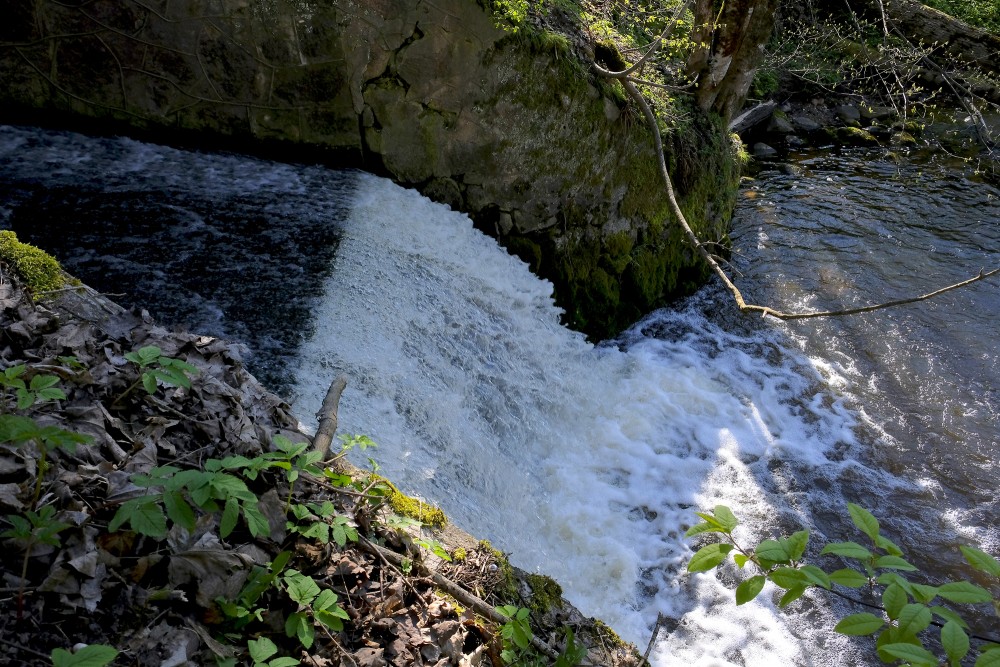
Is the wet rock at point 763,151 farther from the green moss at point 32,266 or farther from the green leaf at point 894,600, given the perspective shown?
the green leaf at point 894,600

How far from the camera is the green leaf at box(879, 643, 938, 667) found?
4.17 ft

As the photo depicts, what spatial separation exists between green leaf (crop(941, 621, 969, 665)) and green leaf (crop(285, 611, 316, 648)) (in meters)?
1.49

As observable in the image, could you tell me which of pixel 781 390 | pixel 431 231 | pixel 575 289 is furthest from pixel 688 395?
pixel 431 231

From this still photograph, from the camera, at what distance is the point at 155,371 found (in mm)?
2127

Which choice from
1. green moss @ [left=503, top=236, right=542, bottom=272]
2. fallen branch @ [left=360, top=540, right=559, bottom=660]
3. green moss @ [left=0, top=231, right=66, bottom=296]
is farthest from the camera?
green moss @ [left=503, top=236, right=542, bottom=272]

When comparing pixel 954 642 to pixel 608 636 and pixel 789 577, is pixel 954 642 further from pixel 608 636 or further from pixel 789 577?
pixel 608 636

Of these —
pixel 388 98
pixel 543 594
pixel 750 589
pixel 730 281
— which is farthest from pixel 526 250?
pixel 750 589

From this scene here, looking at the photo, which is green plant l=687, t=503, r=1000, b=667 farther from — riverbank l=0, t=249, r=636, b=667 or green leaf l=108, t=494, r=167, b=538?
green leaf l=108, t=494, r=167, b=538

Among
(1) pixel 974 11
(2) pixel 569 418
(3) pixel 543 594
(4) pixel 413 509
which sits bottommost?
(2) pixel 569 418

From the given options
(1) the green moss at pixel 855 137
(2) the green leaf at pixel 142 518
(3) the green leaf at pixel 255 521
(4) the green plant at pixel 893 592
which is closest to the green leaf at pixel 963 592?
(4) the green plant at pixel 893 592

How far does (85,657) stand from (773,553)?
1390 millimetres

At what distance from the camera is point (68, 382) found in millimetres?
2330

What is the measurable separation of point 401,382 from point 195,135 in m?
3.28

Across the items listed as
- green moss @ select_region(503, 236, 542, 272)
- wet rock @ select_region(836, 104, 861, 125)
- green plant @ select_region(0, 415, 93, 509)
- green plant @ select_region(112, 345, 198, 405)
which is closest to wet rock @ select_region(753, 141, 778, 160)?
wet rock @ select_region(836, 104, 861, 125)
